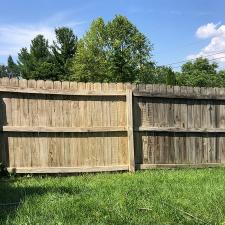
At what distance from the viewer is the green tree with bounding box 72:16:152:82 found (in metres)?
61.3

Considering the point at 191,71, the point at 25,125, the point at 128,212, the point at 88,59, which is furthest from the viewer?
the point at 191,71

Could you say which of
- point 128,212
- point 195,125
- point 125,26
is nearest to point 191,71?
point 125,26

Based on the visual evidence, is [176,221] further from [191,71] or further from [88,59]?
[191,71]

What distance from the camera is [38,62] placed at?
210 ft

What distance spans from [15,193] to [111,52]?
188 feet

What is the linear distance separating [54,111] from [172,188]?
3.32 metres

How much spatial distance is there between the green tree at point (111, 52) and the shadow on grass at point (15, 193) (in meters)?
51.8

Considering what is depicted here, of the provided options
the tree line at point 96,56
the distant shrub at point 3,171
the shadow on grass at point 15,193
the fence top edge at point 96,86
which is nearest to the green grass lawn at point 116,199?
the shadow on grass at point 15,193

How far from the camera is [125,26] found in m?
63.9

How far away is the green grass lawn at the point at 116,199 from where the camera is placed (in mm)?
5641

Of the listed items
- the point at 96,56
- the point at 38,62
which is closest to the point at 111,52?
the point at 96,56

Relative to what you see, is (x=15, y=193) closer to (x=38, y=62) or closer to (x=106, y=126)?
(x=106, y=126)

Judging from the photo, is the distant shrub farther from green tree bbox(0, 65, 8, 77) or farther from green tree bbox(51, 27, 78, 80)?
green tree bbox(0, 65, 8, 77)

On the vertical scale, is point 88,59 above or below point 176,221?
above
